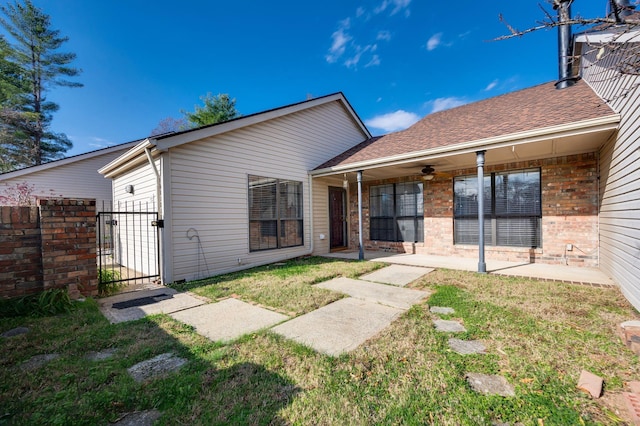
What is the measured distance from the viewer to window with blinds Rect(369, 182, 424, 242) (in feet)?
26.8

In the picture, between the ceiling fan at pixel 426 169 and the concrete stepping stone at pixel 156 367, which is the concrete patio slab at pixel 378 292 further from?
the ceiling fan at pixel 426 169

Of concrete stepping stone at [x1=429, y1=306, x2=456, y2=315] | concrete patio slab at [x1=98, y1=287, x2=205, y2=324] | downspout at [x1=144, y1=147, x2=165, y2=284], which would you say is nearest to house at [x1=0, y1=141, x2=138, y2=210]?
downspout at [x1=144, y1=147, x2=165, y2=284]

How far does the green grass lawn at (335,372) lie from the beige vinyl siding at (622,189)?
0.70 m

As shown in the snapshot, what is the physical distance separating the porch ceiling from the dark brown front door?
5.32 feet

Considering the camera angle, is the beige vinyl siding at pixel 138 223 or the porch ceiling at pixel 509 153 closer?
the porch ceiling at pixel 509 153

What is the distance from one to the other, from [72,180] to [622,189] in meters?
15.7

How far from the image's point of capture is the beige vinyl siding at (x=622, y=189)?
10.8ft

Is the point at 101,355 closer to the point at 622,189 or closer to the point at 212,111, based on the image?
the point at 622,189

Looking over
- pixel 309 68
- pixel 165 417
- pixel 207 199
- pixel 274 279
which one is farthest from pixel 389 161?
pixel 309 68

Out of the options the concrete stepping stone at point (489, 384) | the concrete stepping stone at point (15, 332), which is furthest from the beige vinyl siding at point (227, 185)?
the concrete stepping stone at point (489, 384)

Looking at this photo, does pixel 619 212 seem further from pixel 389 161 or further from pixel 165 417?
pixel 165 417

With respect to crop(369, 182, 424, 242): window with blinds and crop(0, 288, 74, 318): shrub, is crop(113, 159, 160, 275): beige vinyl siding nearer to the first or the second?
crop(0, 288, 74, 318): shrub

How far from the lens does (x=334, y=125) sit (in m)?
9.38

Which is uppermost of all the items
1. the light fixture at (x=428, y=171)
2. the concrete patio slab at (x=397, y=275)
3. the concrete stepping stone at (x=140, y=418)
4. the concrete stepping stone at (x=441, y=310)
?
the light fixture at (x=428, y=171)
